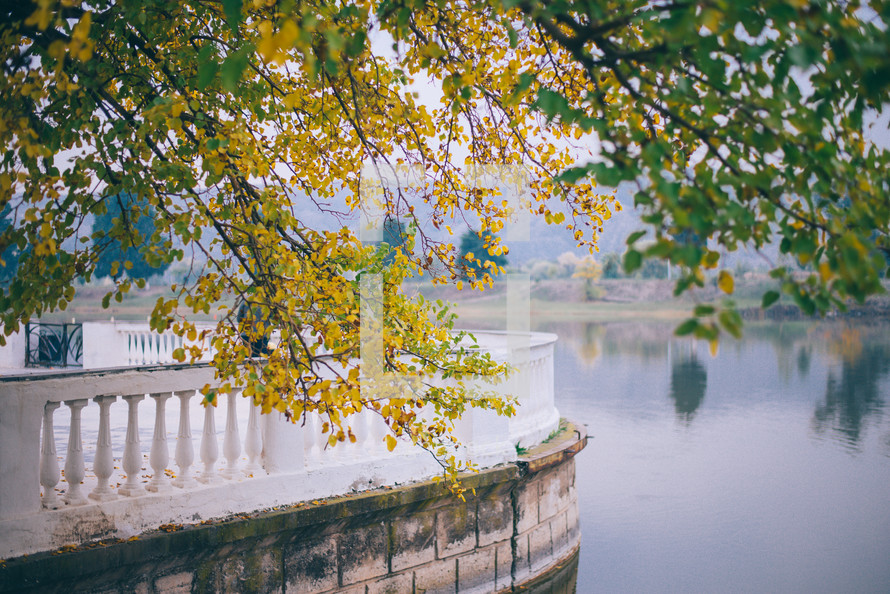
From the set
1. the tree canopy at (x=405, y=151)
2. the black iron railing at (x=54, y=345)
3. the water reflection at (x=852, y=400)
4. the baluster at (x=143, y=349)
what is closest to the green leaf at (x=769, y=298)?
the tree canopy at (x=405, y=151)

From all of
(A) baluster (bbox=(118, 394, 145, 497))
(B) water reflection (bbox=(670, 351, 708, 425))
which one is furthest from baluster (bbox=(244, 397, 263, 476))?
(B) water reflection (bbox=(670, 351, 708, 425))

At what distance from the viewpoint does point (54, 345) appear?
10672mm

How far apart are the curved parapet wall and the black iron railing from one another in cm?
745

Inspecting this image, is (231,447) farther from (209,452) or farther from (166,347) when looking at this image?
(166,347)

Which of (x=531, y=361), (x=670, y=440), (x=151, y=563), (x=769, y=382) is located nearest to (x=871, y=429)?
(x=670, y=440)

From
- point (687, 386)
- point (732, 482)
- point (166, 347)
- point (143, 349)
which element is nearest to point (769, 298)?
point (166, 347)

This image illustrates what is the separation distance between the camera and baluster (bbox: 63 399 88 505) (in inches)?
130

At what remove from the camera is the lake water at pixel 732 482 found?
7.73m

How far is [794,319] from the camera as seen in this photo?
5766 cm

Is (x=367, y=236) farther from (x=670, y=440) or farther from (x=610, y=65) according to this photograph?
(x=670, y=440)

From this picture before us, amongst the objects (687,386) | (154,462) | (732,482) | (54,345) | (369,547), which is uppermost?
(54,345)

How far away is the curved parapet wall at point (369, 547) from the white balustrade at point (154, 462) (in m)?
0.11

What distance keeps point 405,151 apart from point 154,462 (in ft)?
7.22

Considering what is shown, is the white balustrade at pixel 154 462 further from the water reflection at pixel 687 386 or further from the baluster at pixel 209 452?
the water reflection at pixel 687 386
